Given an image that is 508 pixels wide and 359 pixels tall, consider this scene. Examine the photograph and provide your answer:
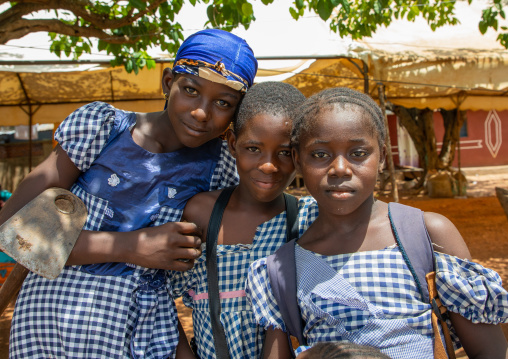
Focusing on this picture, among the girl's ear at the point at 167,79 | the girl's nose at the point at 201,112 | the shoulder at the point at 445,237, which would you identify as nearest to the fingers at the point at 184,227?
the girl's nose at the point at 201,112

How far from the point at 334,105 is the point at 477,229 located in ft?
23.5

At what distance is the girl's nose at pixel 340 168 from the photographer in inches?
48.9

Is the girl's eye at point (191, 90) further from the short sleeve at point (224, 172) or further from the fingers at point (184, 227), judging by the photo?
the fingers at point (184, 227)

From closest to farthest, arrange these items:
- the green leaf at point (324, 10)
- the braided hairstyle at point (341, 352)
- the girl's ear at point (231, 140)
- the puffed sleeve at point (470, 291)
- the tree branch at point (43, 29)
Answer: the braided hairstyle at point (341, 352) → the puffed sleeve at point (470, 291) → the girl's ear at point (231, 140) → the green leaf at point (324, 10) → the tree branch at point (43, 29)

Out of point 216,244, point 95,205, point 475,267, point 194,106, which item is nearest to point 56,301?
point 95,205

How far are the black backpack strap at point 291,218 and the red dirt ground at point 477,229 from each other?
2813 millimetres

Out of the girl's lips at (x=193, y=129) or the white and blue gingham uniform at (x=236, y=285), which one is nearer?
the white and blue gingham uniform at (x=236, y=285)

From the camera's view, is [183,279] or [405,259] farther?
[183,279]

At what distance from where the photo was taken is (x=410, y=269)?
3.97 feet

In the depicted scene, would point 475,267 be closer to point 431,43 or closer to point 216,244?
point 216,244

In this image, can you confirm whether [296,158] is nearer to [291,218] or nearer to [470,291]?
[291,218]

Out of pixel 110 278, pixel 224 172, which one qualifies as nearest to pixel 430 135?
pixel 224 172

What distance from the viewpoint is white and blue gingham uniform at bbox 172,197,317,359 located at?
144 cm

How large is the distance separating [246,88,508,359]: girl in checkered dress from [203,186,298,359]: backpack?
0.52 ft
